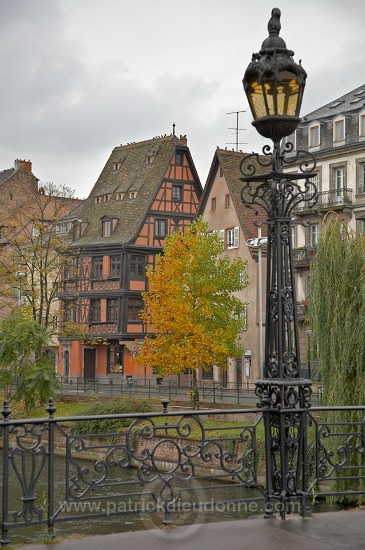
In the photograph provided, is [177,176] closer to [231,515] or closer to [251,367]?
[251,367]

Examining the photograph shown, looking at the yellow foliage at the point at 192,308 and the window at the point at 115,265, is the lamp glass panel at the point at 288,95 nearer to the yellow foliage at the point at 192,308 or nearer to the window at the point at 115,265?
the yellow foliage at the point at 192,308

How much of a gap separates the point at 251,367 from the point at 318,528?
4137 centimetres

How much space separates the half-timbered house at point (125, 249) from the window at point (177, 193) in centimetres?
3

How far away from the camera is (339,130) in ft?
152

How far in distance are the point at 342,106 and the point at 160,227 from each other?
16200 mm

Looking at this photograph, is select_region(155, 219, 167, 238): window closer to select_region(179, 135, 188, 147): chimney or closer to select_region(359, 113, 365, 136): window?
select_region(179, 135, 188, 147): chimney

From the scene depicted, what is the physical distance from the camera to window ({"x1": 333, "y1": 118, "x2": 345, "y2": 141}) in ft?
151

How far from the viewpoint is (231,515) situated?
820 inches

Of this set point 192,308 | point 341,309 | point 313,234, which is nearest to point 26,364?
point 192,308

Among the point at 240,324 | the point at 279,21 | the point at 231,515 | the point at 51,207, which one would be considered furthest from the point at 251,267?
the point at 279,21

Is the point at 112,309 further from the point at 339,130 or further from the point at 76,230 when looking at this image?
the point at 339,130

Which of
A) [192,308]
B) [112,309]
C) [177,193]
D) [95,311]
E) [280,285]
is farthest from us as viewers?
[177,193]

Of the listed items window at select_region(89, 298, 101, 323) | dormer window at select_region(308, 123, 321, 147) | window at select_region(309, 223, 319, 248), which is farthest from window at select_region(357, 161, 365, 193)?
window at select_region(89, 298, 101, 323)

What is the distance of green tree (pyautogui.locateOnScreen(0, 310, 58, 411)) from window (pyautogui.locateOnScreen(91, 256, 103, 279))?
1949 centimetres
